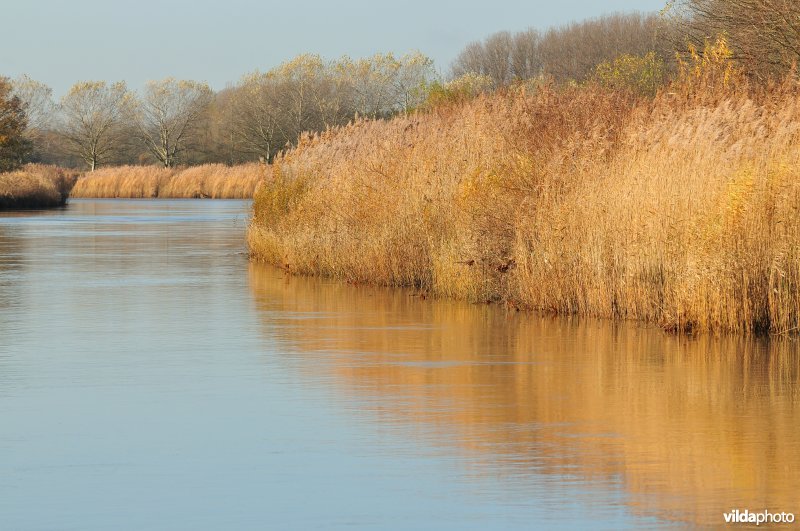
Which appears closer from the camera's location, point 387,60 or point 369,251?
point 369,251

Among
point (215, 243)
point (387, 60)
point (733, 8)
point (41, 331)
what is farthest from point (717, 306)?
point (387, 60)

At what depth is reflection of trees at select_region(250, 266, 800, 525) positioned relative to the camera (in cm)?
648

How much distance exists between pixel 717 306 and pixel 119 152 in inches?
3704

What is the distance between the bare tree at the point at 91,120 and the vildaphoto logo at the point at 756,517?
3758 inches

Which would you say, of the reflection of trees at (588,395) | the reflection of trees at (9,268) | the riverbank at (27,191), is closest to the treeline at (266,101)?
the riverbank at (27,191)

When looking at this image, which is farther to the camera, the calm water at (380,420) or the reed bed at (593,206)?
the reed bed at (593,206)

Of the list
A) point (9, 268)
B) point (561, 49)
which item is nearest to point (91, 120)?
point (561, 49)

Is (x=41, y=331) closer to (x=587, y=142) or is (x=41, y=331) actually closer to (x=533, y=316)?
(x=533, y=316)

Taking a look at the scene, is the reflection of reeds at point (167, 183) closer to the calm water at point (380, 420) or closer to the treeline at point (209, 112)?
the treeline at point (209, 112)

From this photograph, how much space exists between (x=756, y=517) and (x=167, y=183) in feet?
218

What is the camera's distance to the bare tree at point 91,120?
321 ft

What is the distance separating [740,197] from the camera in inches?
461

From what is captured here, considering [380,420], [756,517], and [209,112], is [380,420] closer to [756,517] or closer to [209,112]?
[756,517]

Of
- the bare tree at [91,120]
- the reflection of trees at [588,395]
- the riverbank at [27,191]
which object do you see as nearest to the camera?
the reflection of trees at [588,395]
